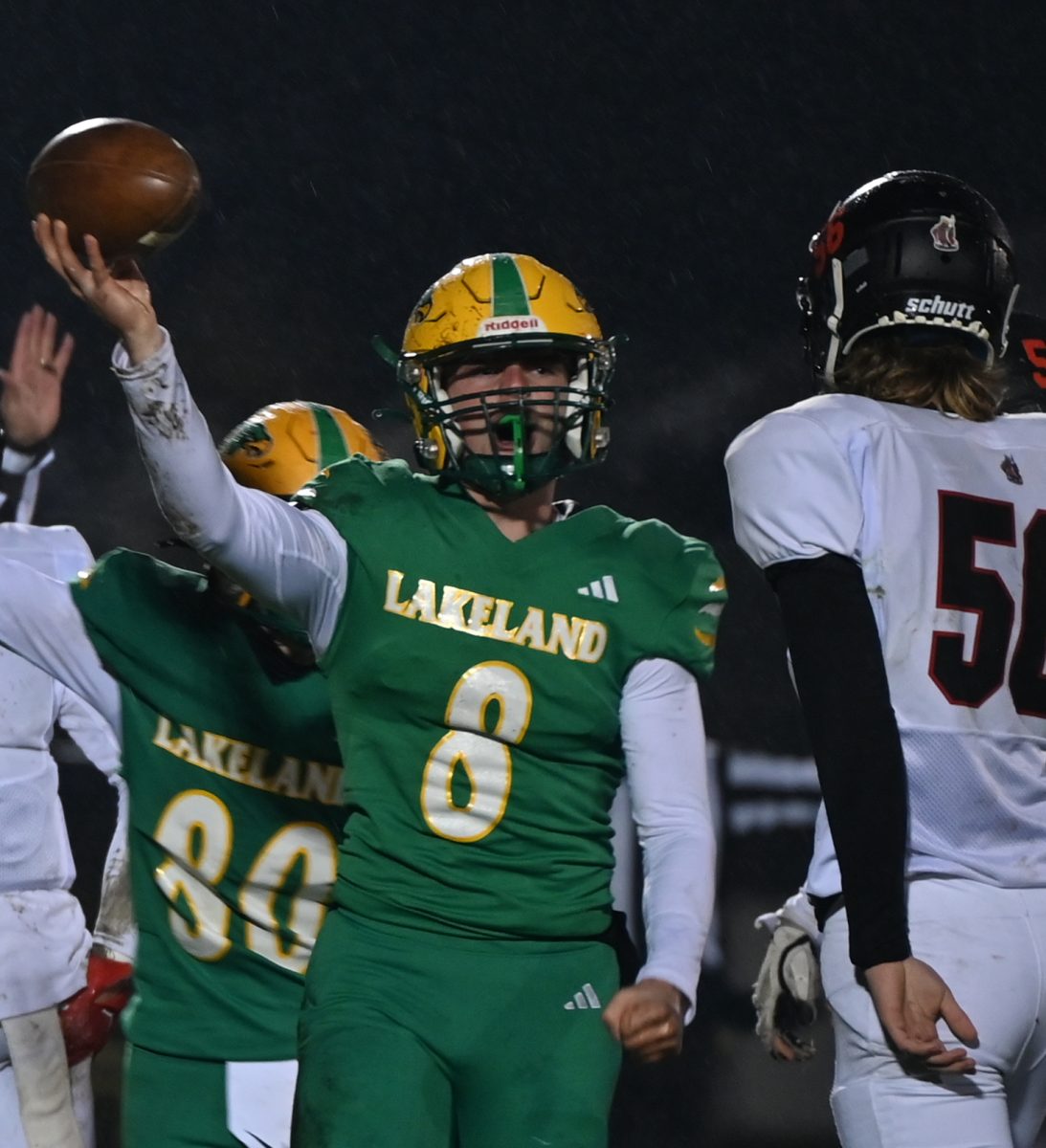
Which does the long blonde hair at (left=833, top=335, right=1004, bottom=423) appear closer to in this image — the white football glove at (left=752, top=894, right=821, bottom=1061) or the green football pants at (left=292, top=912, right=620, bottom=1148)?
the white football glove at (left=752, top=894, right=821, bottom=1061)

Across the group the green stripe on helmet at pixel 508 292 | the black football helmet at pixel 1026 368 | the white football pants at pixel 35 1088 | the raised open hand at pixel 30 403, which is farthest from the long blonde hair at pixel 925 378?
the white football pants at pixel 35 1088

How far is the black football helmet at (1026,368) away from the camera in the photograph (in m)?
2.71

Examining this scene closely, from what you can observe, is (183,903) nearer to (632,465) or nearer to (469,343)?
(469,343)

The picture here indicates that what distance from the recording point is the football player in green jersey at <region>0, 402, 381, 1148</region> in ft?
7.64

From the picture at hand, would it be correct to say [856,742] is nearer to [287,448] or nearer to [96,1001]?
[287,448]

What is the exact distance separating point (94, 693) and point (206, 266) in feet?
5.50

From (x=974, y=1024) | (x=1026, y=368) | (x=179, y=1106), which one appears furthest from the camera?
(x=1026, y=368)

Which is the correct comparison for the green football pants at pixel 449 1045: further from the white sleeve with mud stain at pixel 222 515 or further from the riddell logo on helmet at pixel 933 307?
the riddell logo on helmet at pixel 933 307

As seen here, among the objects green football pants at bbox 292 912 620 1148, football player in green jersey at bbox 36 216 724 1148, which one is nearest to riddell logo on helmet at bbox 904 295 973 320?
football player in green jersey at bbox 36 216 724 1148

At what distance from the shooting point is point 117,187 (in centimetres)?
192

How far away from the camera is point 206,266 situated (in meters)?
3.89

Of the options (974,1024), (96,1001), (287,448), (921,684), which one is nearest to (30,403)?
(287,448)

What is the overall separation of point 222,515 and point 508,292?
2.00 feet

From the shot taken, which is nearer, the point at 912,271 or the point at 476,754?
the point at 912,271
